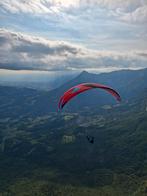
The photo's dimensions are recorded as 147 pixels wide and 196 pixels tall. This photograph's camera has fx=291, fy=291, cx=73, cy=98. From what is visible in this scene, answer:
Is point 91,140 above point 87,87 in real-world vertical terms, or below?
below

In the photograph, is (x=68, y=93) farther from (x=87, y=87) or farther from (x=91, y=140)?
(x=91, y=140)

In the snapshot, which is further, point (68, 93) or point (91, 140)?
point (68, 93)

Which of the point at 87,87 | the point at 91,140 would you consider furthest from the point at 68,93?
the point at 91,140

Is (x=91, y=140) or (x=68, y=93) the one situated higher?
(x=68, y=93)

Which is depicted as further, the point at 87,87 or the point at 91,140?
the point at 87,87
